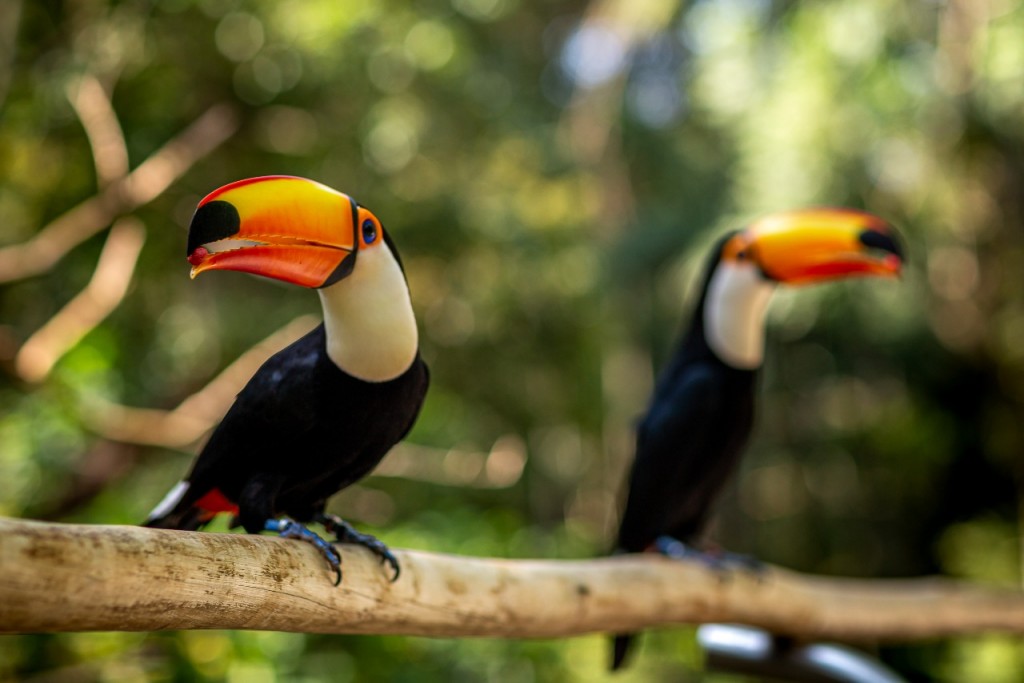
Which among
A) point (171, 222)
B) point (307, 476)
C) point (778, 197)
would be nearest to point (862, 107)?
point (778, 197)

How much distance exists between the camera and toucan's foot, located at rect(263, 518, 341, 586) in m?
1.12

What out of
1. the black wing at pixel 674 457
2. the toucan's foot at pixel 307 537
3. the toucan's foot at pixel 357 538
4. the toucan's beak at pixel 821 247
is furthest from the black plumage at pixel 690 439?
the toucan's foot at pixel 307 537

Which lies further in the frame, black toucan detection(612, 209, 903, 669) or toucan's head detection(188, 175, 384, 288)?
black toucan detection(612, 209, 903, 669)

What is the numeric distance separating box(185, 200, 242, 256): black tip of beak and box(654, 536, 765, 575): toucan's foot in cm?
133

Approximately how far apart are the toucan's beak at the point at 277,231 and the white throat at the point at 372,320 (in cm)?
3

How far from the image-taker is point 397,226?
273 cm

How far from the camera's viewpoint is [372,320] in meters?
1.03

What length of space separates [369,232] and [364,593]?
1.44 feet

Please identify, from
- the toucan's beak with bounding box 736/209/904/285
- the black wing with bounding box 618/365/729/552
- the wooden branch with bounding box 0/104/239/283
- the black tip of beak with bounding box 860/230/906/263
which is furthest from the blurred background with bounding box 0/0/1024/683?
the black tip of beak with bounding box 860/230/906/263

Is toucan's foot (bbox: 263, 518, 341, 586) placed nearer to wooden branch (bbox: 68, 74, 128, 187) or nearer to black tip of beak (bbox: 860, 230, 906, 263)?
black tip of beak (bbox: 860, 230, 906, 263)

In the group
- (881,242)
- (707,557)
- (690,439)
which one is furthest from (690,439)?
(881,242)

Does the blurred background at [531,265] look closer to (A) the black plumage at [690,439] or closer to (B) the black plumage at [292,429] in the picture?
(A) the black plumage at [690,439]

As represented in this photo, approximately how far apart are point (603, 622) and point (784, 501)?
4.67m

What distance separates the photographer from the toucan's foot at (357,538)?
1217 millimetres
